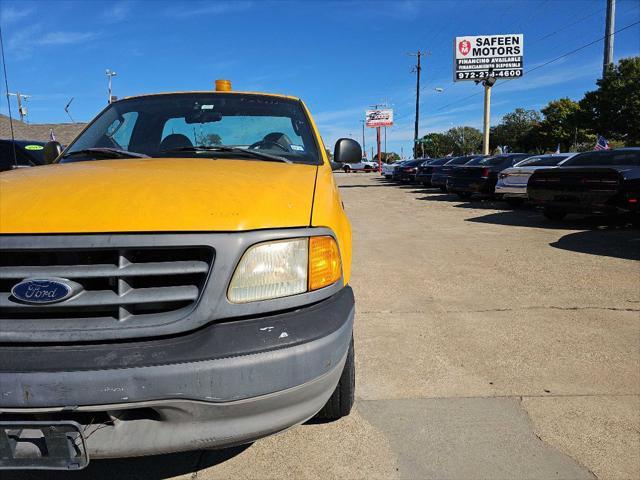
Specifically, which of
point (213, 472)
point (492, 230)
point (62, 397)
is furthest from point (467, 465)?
point (492, 230)

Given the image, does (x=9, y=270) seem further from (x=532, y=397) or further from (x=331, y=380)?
(x=532, y=397)

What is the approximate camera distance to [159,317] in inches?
61.7

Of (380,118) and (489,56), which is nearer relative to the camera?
(489,56)

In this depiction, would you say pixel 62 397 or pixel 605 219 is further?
pixel 605 219

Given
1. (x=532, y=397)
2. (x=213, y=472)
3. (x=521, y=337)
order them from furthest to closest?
1. (x=521, y=337)
2. (x=532, y=397)
3. (x=213, y=472)

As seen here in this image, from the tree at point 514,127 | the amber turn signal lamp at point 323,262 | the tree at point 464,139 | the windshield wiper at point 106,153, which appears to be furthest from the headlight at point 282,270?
the tree at point 464,139

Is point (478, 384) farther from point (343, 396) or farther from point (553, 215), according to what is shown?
point (553, 215)

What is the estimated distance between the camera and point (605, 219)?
10055mm

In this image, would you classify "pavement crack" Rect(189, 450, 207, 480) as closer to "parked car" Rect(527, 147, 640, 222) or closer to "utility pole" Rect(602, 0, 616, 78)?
"parked car" Rect(527, 147, 640, 222)

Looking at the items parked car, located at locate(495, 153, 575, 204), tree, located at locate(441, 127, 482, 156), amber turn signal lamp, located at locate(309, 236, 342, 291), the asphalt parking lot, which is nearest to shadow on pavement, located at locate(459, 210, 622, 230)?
parked car, located at locate(495, 153, 575, 204)

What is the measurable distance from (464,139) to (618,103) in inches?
3123

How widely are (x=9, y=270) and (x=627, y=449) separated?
284 cm

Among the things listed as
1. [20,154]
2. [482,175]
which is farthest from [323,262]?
[482,175]

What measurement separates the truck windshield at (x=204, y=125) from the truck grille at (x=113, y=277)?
4.67ft
